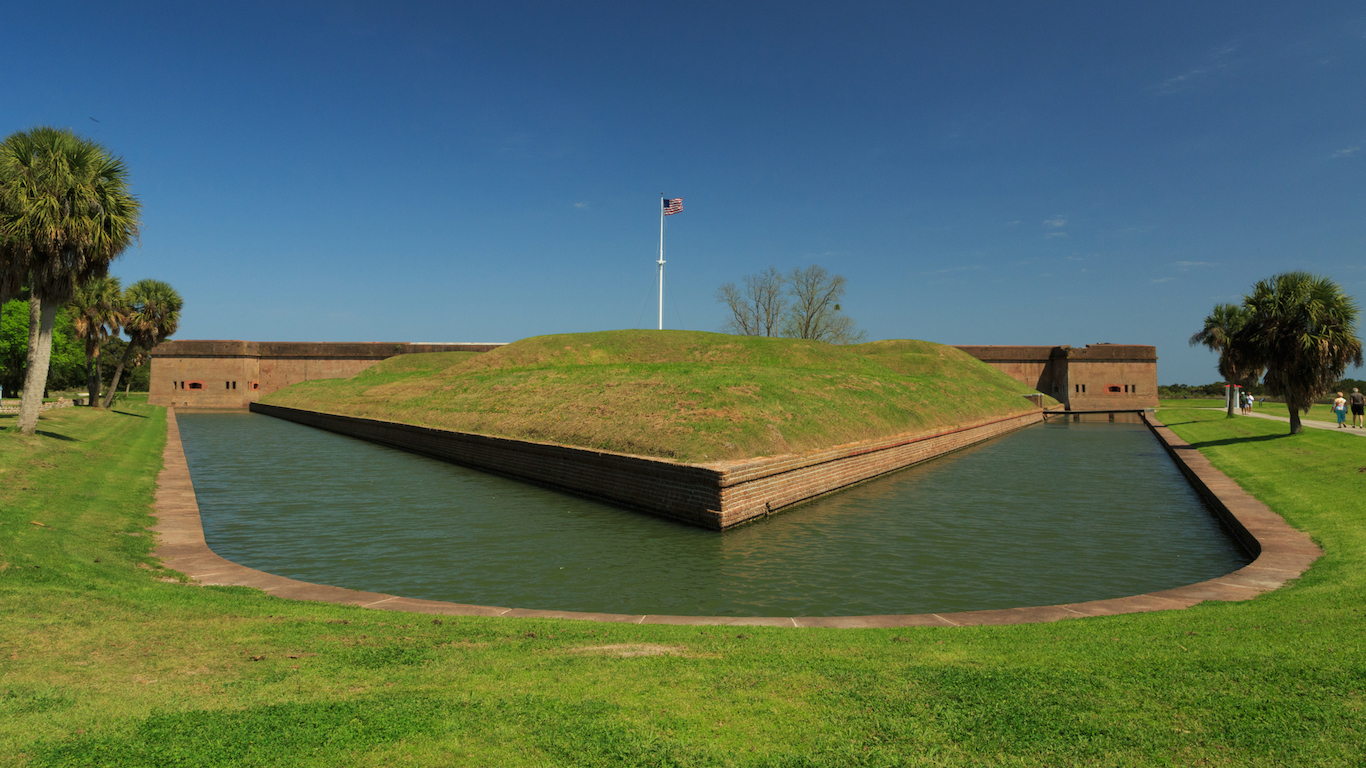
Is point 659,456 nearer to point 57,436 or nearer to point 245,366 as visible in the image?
point 57,436

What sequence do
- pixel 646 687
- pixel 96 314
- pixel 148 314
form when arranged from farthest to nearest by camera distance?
pixel 148 314 → pixel 96 314 → pixel 646 687

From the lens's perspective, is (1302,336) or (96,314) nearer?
(1302,336)

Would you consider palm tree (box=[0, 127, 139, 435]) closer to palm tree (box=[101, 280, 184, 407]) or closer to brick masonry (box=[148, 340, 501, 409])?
palm tree (box=[101, 280, 184, 407])

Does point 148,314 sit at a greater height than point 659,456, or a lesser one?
greater

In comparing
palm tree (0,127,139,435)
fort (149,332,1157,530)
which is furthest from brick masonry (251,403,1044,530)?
palm tree (0,127,139,435)

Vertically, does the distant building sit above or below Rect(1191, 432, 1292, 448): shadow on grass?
above

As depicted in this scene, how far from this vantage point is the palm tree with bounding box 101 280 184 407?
43938mm

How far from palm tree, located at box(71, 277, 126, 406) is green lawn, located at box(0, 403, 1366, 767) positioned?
4378cm

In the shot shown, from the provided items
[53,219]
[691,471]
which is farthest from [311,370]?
[691,471]

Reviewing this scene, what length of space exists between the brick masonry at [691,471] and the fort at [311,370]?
1720 inches

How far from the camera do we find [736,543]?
11914 mm

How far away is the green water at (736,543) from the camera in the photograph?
29.1ft

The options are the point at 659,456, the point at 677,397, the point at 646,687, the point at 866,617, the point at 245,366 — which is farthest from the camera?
the point at 245,366

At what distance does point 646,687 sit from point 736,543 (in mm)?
7441
